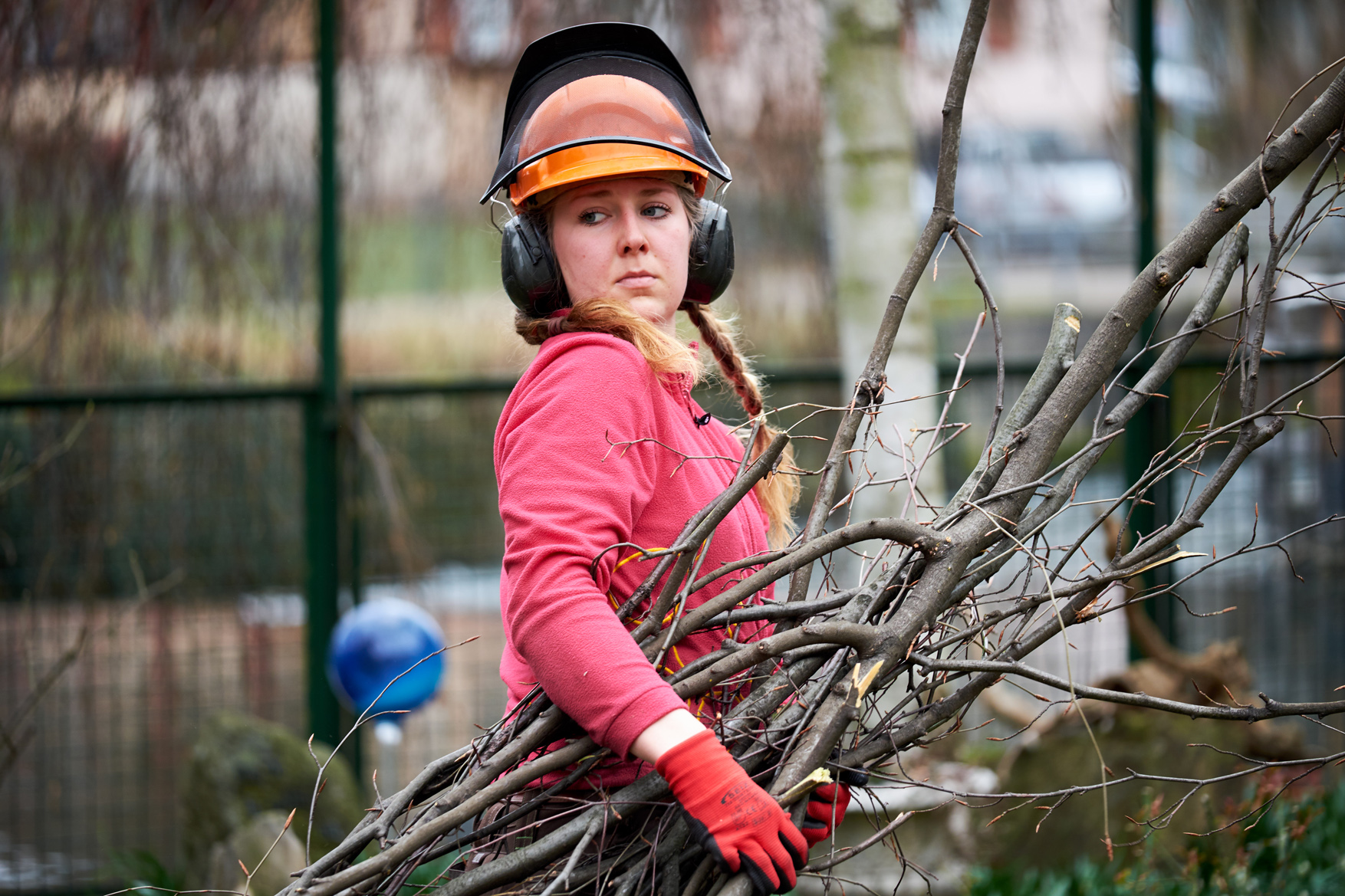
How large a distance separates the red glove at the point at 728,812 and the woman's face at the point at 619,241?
74cm

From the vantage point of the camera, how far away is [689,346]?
188 cm

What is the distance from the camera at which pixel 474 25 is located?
4.80 meters

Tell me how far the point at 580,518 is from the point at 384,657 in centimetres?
258

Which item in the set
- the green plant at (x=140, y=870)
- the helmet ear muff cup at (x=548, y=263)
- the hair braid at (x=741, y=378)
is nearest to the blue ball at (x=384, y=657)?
the green plant at (x=140, y=870)

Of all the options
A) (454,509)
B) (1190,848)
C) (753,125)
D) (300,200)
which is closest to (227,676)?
(454,509)

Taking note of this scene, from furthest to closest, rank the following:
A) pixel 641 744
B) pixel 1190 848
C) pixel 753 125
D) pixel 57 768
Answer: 1. pixel 753 125
2. pixel 57 768
3. pixel 1190 848
4. pixel 641 744

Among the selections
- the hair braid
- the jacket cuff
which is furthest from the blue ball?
the jacket cuff

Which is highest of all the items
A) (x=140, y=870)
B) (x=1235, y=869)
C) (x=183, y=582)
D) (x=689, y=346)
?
(x=689, y=346)

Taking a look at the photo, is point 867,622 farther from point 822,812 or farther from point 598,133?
point 598,133

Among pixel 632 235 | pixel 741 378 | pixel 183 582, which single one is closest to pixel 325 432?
pixel 183 582

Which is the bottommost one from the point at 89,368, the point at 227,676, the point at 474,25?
the point at 227,676

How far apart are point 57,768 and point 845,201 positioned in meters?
3.57

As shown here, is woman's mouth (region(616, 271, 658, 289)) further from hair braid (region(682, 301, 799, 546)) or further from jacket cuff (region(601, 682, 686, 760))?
jacket cuff (region(601, 682, 686, 760))

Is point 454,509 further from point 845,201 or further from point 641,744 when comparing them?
point 641,744
